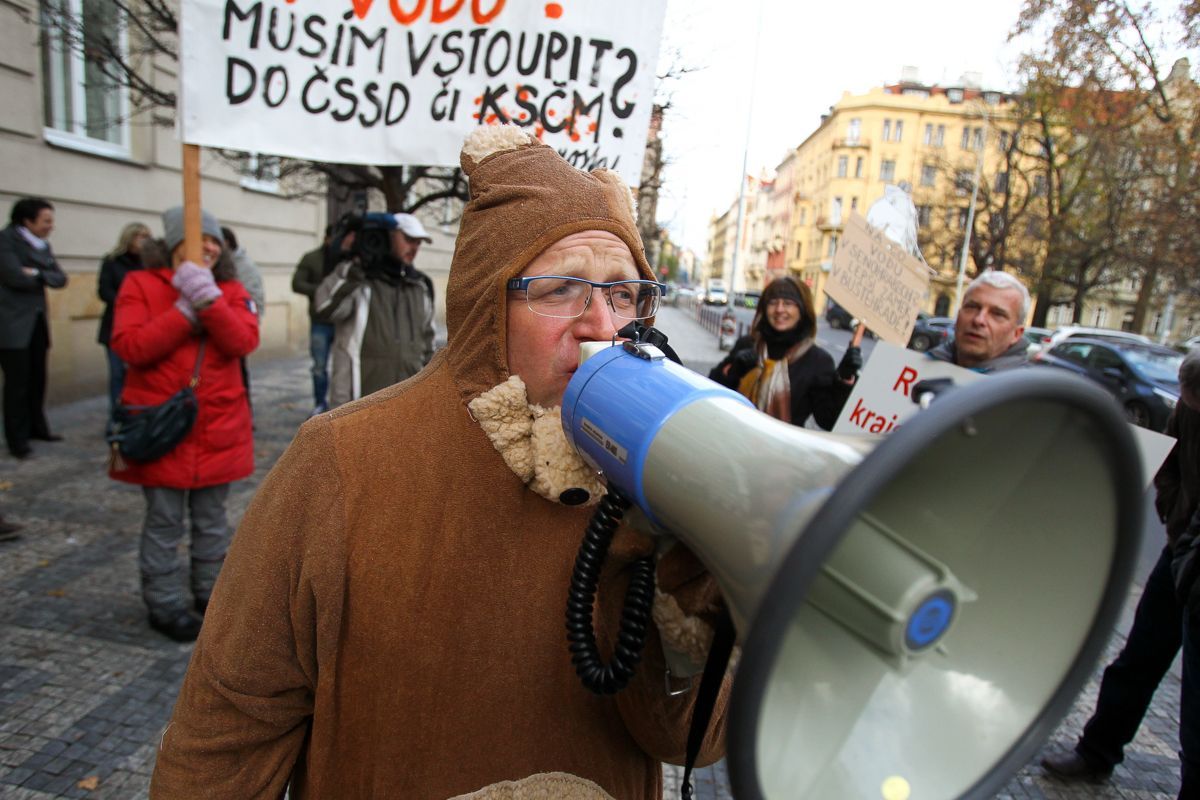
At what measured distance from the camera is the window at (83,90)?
6.45m

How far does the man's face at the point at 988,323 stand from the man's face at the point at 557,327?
2.43 meters

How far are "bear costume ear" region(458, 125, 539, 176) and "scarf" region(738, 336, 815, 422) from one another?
8.67 feet

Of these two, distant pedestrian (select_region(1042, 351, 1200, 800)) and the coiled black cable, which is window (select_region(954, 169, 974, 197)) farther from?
the coiled black cable

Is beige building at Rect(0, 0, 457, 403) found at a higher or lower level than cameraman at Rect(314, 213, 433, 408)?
higher

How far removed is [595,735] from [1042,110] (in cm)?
2726

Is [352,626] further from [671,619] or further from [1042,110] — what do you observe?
[1042,110]

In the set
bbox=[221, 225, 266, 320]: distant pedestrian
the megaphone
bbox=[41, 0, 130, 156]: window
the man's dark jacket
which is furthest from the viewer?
bbox=[41, 0, 130, 156]: window

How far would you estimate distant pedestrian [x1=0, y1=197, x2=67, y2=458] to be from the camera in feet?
17.2

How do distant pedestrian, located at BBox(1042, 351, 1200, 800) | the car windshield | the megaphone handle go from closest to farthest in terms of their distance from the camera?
the megaphone handle
distant pedestrian, located at BBox(1042, 351, 1200, 800)
the car windshield

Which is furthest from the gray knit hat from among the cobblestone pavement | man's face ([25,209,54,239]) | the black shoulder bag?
man's face ([25,209,54,239])

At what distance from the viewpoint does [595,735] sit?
3.76ft

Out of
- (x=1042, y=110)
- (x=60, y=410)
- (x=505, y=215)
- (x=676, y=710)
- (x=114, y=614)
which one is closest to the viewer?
(x=676, y=710)

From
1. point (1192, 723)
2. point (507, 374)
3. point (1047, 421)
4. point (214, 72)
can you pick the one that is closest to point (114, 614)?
point (214, 72)

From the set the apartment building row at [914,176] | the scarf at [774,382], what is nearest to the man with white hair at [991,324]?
the scarf at [774,382]
